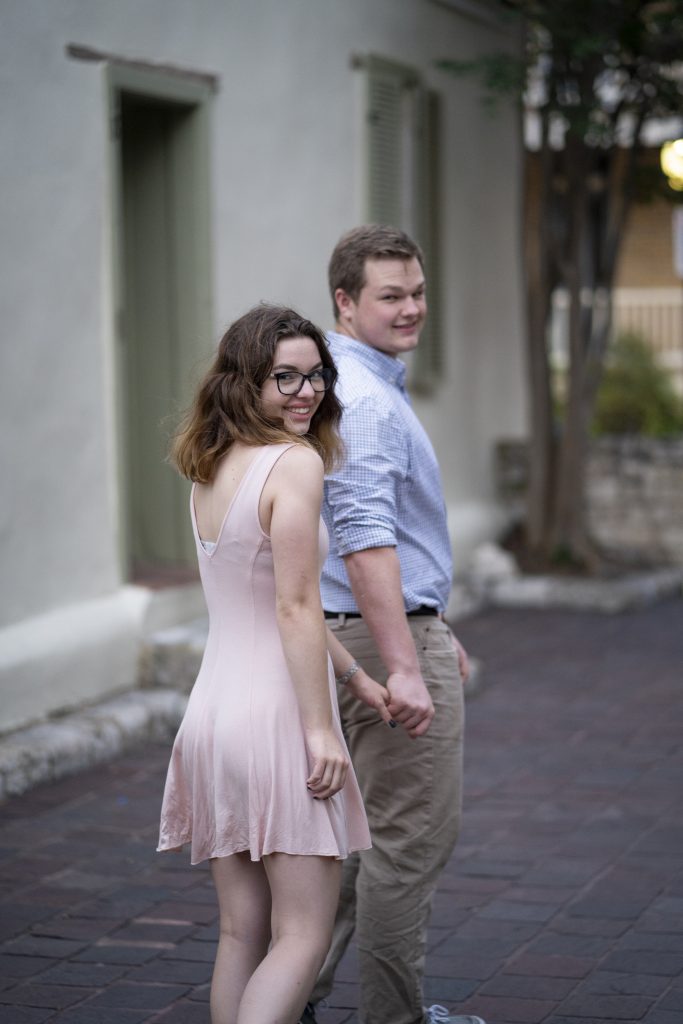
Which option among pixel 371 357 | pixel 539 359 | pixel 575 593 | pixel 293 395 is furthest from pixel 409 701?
pixel 539 359

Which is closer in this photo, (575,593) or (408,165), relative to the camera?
(408,165)

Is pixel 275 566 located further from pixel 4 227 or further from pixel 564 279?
pixel 564 279

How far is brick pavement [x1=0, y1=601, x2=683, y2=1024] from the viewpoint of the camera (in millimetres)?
4078

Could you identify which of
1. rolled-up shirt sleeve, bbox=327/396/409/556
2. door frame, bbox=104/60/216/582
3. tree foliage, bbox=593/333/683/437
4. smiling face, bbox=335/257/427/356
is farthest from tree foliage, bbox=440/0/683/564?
rolled-up shirt sleeve, bbox=327/396/409/556

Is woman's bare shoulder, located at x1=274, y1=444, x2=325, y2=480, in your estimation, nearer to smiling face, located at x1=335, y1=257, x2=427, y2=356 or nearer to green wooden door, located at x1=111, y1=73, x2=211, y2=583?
smiling face, located at x1=335, y1=257, x2=427, y2=356

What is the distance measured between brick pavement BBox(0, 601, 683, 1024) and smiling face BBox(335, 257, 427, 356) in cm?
173

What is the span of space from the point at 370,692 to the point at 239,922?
0.58 metres

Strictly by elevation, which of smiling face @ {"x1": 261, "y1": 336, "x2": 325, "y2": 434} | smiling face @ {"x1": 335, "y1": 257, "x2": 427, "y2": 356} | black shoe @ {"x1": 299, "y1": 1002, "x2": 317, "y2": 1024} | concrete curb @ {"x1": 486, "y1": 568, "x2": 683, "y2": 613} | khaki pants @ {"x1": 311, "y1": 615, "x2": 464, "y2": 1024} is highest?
smiling face @ {"x1": 335, "y1": 257, "x2": 427, "y2": 356}

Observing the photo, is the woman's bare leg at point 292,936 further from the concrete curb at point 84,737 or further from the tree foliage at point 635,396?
the tree foliage at point 635,396

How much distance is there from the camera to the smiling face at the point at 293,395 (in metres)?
3.10

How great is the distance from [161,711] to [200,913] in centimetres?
228

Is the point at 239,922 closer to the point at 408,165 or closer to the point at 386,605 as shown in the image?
the point at 386,605

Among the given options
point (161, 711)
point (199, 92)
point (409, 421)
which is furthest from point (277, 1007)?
point (199, 92)

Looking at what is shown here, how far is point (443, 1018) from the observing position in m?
3.71
